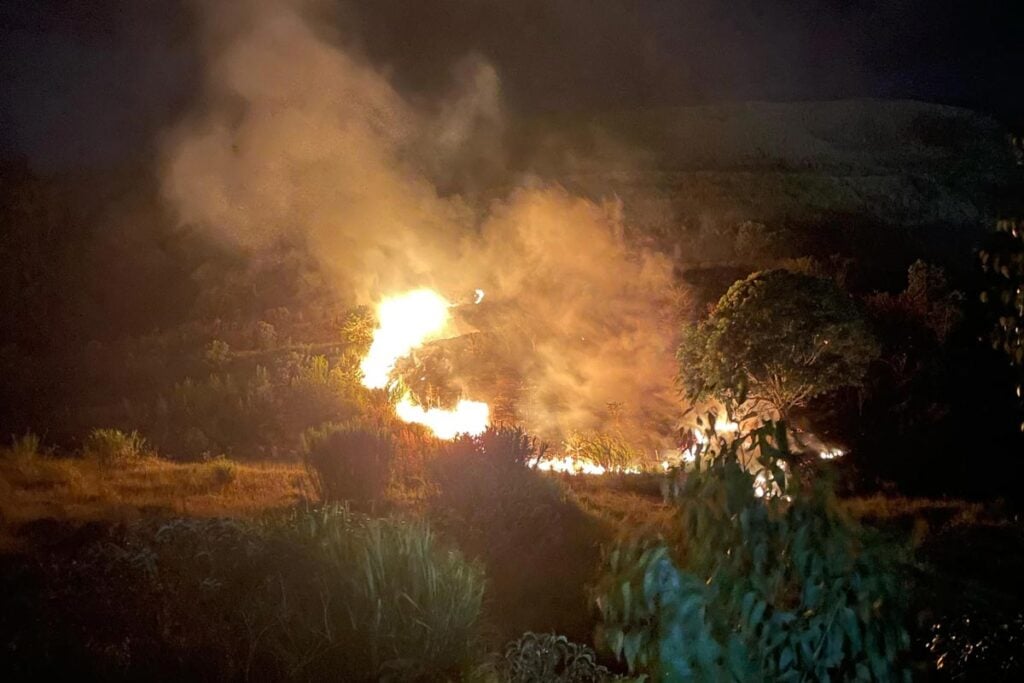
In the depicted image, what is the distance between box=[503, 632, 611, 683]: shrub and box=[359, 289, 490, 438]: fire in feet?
21.7

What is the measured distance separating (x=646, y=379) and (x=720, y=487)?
10.2m

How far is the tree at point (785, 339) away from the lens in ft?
30.8

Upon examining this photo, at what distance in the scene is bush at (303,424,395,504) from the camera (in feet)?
25.0

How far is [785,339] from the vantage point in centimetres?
938

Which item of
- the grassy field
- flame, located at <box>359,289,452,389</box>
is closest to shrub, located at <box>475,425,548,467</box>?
the grassy field

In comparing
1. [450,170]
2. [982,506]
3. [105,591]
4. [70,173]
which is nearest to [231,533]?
[105,591]

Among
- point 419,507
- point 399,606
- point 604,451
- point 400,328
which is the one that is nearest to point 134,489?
point 419,507

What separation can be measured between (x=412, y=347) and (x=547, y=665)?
360 inches

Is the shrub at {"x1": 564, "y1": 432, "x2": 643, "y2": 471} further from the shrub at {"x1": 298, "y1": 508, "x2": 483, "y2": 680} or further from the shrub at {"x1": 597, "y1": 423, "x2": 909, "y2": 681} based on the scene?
the shrub at {"x1": 597, "y1": 423, "x2": 909, "y2": 681}

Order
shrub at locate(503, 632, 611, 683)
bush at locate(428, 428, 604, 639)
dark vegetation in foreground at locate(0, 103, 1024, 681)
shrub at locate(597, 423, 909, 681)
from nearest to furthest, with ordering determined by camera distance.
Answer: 1. shrub at locate(597, 423, 909, 681)
2. dark vegetation in foreground at locate(0, 103, 1024, 681)
3. shrub at locate(503, 632, 611, 683)
4. bush at locate(428, 428, 604, 639)

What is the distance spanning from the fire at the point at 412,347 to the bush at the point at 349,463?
271 cm

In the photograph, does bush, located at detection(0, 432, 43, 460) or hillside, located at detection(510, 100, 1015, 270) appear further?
hillside, located at detection(510, 100, 1015, 270)

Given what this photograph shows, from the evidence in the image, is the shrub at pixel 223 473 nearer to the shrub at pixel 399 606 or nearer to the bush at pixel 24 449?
the bush at pixel 24 449

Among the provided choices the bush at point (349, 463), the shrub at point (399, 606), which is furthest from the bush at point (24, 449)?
the shrub at point (399, 606)
